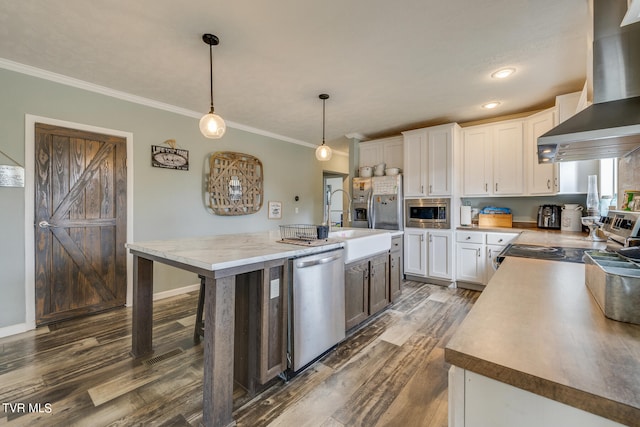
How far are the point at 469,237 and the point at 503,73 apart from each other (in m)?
2.05

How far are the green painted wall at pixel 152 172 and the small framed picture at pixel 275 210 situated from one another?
11 cm

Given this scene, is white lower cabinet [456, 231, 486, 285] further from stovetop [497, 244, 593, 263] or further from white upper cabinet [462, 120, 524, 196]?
stovetop [497, 244, 593, 263]

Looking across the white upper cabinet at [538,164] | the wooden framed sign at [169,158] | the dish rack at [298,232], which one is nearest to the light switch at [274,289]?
the dish rack at [298,232]

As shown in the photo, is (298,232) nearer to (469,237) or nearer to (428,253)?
(428,253)

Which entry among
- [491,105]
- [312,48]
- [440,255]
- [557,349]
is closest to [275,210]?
[440,255]

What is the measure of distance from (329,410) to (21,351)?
2.57m

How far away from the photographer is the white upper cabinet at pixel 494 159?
11.7 feet

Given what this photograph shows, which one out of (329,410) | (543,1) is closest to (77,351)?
(329,410)

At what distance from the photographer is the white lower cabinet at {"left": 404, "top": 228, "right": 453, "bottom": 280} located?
3.85 metres

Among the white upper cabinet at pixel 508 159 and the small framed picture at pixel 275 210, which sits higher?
the white upper cabinet at pixel 508 159

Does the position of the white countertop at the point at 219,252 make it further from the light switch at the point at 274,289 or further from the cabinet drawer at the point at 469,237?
the cabinet drawer at the point at 469,237

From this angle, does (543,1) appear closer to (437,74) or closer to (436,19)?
(436,19)

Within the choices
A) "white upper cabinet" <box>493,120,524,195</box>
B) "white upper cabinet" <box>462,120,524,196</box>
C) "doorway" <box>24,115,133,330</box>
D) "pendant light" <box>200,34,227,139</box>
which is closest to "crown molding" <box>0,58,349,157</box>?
"doorway" <box>24,115,133,330</box>

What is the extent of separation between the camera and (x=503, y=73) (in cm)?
263
